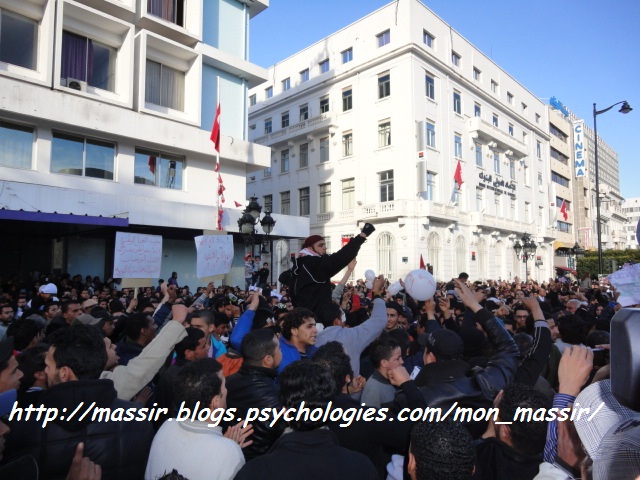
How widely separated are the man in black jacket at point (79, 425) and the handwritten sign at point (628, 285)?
234cm

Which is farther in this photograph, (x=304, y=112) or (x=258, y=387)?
(x=304, y=112)

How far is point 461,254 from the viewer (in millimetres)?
31359

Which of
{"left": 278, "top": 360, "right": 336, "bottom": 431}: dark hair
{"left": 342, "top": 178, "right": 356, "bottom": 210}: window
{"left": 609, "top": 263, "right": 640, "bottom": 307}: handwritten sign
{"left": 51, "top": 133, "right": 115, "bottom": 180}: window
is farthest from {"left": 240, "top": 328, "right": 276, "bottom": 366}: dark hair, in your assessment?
{"left": 342, "top": 178, "right": 356, "bottom": 210}: window

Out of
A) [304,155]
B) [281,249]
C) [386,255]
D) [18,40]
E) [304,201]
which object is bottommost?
[386,255]

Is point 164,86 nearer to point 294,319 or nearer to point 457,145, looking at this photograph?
point 294,319

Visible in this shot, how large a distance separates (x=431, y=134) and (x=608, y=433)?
30.1m

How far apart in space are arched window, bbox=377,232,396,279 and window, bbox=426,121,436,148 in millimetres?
6773

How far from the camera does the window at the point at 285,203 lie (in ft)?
114

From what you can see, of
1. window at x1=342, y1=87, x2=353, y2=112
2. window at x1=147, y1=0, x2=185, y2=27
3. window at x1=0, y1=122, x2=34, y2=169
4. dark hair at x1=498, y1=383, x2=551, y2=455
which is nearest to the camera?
dark hair at x1=498, y1=383, x2=551, y2=455

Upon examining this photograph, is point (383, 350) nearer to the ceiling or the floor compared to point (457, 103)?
nearer to the floor

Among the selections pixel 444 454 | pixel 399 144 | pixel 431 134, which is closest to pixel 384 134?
pixel 399 144

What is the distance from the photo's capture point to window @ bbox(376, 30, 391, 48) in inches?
1160

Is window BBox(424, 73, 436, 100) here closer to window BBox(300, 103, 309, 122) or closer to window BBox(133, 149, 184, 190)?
window BBox(300, 103, 309, 122)

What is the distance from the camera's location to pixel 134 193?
58.6ft
